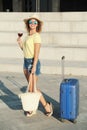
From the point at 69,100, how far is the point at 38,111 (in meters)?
1.05

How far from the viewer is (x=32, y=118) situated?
7.08 metres

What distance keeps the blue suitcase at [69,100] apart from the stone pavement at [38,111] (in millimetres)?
172

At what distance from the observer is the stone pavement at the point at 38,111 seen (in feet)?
21.9

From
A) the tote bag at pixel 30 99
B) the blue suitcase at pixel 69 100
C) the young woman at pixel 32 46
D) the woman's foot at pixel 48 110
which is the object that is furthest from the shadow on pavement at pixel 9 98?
the blue suitcase at pixel 69 100

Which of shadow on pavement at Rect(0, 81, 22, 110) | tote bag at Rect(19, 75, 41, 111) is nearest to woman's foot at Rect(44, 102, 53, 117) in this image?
tote bag at Rect(19, 75, 41, 111)

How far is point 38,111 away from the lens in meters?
7.49

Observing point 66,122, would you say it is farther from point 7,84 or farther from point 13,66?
point 13,66

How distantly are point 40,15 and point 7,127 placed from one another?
5.88 m

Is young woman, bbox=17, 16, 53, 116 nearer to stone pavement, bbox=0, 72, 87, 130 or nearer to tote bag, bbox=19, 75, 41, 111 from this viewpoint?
tote bag, bbox=19, 75, 41, 111

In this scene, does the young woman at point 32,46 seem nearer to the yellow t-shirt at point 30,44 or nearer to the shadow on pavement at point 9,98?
the yellow t-shirt at point 30,44

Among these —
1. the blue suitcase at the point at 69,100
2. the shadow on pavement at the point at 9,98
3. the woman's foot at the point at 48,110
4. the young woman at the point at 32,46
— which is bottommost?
the shadow on pavement at the point at 9,98

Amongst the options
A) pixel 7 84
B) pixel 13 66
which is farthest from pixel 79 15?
pixel 7 84

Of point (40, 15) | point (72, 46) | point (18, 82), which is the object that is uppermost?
point (40, 15)

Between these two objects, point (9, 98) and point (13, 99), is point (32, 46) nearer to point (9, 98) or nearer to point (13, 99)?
point (13, 99)
